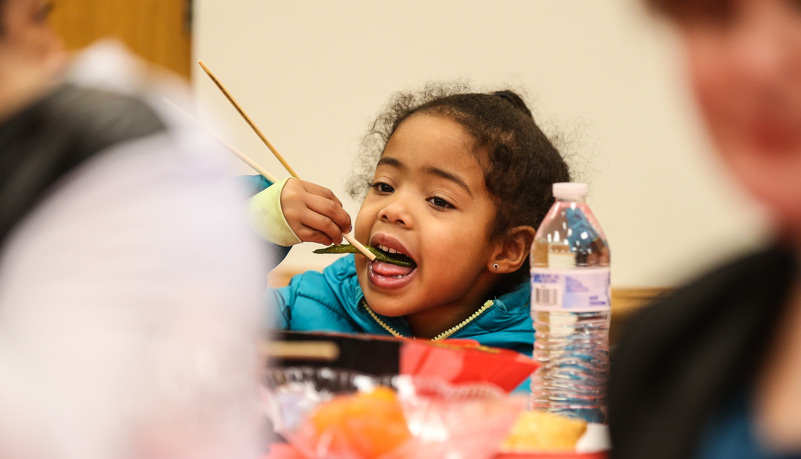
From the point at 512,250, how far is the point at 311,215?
391 millimetres

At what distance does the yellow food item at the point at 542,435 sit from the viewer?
72cm

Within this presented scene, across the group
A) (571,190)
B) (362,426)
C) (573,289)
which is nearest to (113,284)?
(362,426)

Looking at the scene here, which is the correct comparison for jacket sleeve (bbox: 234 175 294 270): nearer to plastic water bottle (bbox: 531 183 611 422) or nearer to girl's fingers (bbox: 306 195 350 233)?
girl's fingers (bbox: 306 195 350 233)

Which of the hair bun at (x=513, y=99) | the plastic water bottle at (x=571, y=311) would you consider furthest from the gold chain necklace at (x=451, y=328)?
the hair bun at (x=513, y=99)

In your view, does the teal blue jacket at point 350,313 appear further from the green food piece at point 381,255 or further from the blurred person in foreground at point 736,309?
the blurred person in foreground at point 736,309

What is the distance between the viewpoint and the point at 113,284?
0.40 metres

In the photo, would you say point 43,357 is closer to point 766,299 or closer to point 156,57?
point 766,299

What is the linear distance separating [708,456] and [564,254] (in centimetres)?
87

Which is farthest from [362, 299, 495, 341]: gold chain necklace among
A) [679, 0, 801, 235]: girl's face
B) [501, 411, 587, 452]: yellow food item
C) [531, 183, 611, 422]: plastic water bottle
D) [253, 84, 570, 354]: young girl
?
[679, 0, 801, 235]: girl's face

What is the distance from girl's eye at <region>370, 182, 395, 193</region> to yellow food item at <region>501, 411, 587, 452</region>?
2.56 ft

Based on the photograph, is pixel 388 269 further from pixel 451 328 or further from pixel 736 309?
pixel 736 309

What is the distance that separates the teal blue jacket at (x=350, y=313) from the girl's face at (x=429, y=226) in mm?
70

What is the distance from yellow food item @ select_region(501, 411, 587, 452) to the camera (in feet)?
2.36

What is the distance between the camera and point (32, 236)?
40 centimetres
